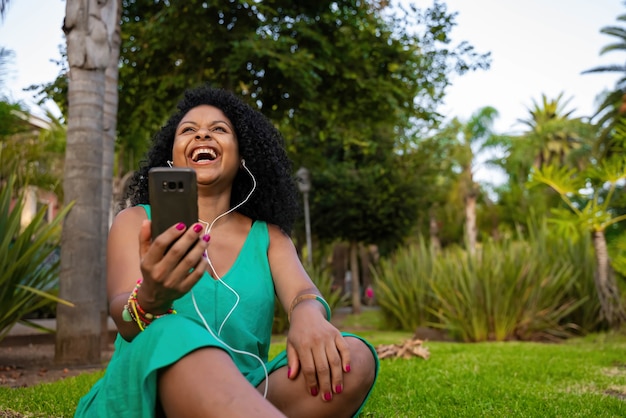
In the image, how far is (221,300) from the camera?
1984 mm

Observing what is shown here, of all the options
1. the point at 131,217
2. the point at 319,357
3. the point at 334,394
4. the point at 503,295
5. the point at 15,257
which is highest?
the point at 131,217

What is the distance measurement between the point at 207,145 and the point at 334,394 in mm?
1008

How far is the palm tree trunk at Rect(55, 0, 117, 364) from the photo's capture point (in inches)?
210

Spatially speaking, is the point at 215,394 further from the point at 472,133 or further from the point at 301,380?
the point at 472,133

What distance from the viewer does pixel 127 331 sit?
5.56 ft

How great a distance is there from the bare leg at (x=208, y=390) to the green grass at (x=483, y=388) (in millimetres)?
1729

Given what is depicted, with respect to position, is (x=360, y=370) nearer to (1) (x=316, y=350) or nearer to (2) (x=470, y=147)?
(1) (x=316, y=350)

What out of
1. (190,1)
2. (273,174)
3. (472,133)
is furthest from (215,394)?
(472,133)

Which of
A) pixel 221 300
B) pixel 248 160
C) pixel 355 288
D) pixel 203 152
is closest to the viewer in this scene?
pixel 221 300

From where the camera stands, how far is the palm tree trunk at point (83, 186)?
5.34 meters

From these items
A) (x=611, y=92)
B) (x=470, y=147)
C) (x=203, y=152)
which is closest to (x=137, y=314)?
(x=203, y=152)

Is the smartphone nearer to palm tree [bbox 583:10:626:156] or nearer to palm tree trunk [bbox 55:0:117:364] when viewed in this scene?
palm tree trunk [bbox 55:0:117:364]

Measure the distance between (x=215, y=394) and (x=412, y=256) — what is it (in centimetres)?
880

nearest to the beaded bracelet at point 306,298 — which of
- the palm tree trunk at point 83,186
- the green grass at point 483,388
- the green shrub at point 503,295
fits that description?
the green grass at point 483,388
